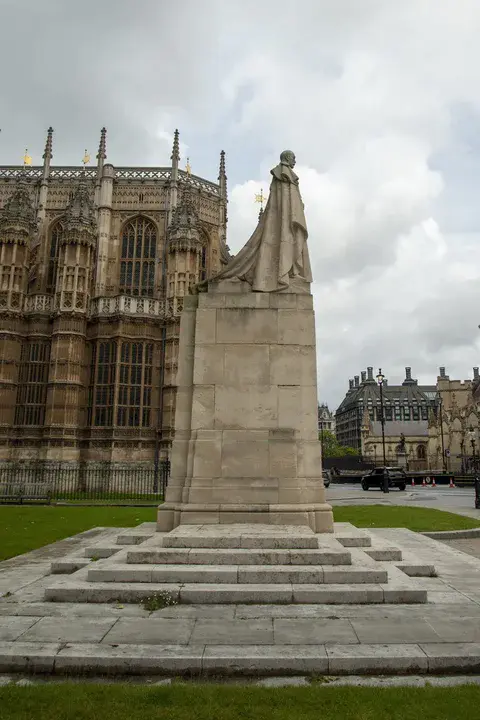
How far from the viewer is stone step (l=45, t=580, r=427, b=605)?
624cm

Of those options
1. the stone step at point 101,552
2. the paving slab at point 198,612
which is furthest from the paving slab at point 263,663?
the stone step at point 101,552

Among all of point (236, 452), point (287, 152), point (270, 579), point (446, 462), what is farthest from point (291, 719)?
point (446, 462)

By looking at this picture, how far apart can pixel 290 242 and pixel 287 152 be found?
207 cm

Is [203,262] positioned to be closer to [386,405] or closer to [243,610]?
[243,610]

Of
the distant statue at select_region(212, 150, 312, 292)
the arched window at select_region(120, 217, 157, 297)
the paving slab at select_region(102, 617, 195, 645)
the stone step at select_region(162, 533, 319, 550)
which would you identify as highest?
the arched window at select_region(120, 217, 157, 297)

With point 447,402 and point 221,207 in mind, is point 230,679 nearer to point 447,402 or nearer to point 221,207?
point 221,207

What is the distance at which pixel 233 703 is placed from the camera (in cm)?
394

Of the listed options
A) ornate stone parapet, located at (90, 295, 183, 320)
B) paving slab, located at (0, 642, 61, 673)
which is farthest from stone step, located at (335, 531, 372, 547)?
ornate stone parapet, located at (90, 295, 183, 320)

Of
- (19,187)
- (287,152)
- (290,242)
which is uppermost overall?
(19,187)

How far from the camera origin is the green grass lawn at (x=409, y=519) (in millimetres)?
14477

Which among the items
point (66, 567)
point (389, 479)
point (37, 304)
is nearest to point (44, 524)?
point (66, 567)

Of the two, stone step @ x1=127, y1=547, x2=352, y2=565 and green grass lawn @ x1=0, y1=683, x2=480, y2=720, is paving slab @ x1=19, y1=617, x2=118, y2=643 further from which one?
stone step @ x1=127, y1=547, x2=352, y2=565

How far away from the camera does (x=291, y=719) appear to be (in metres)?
3.65

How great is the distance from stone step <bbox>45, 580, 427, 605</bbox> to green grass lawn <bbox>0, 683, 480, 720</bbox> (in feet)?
6.67
